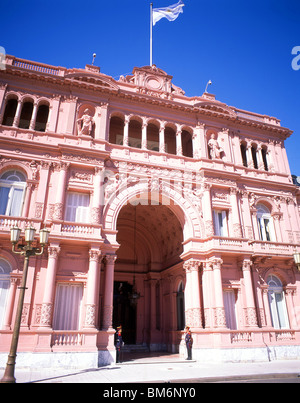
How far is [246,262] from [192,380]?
10.6 m

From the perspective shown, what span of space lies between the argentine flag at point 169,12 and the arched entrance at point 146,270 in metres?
15.2

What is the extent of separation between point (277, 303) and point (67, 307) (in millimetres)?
14381

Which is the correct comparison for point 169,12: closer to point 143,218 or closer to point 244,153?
point 244,153

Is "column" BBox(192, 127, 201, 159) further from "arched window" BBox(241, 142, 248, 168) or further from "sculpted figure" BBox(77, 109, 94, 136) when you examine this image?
"sculpted figure" BBox(77, 109, 94, 136)

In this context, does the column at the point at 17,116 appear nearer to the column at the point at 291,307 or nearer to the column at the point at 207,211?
the column at the point at 207,211

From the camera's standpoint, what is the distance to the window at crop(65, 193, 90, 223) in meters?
19.1

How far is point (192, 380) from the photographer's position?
11.2 metres

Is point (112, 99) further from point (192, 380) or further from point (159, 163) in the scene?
point (192, 380)

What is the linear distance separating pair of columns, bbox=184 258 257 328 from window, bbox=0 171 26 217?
1148cm

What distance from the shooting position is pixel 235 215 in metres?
22.1

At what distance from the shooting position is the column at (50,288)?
15664 mm

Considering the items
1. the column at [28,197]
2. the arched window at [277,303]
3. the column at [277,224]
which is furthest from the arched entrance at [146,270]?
the column at [28,197]

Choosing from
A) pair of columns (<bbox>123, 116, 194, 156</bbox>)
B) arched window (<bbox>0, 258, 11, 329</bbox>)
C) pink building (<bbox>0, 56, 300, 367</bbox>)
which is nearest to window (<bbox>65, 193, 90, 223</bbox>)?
pink building (<bbox>0, 56, 300, 367</bbox>)
